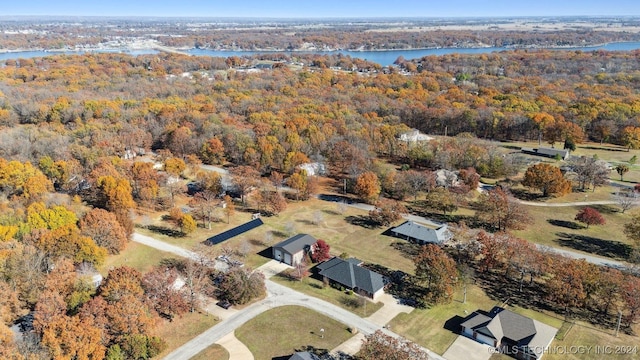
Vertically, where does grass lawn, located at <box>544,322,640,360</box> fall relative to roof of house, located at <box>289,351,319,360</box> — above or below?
below

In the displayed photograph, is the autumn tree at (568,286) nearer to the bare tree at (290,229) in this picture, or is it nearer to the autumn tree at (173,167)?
the bare tree at (290,229)

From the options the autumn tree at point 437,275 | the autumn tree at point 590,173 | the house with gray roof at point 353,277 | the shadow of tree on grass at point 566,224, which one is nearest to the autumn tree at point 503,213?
the shadow of tree on grass at point 566,224

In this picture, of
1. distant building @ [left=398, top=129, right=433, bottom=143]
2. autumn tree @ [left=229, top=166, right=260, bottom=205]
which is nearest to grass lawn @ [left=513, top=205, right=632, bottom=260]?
distant building @ [left=398, top=129, right=433, bottom=143]

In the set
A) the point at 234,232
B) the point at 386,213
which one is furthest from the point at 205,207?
the point at 386,213

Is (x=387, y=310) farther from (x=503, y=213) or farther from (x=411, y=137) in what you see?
(x=411, y=137)

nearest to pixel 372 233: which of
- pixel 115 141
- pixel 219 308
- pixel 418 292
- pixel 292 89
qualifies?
pixel 418 292

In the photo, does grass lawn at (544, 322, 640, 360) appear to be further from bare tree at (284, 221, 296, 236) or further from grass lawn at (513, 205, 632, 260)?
bare tree at (284, 221, 296, 236)
